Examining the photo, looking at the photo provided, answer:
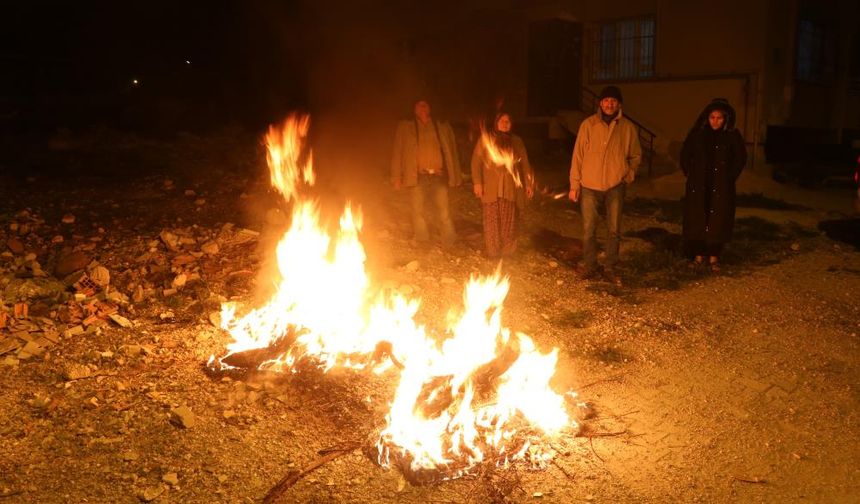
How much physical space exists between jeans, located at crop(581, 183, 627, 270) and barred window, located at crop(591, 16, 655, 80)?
10509mm

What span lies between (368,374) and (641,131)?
12999 mm

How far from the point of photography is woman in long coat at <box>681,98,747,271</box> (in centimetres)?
705

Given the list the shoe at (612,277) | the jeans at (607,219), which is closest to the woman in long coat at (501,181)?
the jeans at (607,219)

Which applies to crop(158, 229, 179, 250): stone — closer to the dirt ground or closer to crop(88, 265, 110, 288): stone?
the dirt ground

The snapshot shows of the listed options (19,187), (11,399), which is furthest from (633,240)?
(19,187)

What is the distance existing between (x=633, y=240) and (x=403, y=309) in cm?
459

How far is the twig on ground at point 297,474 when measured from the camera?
11.7 feet

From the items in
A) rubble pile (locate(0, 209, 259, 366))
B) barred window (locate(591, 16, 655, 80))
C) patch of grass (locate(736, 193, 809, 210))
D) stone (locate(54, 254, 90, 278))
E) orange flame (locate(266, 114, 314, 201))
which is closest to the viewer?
rubble pile (locate(0, 209, 259, 366))

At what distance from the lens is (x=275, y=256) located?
704 centimetres

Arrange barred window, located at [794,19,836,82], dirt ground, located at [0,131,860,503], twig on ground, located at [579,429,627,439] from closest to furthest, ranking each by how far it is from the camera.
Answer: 1. dirt ground, located at [0,131,860,503]
2. twig on ground, located at [579,429,627,439]
3. barred window, located at [794,19,836,82]

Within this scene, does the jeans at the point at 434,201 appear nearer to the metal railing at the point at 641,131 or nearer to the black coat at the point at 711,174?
the black coat at the point at 711,174

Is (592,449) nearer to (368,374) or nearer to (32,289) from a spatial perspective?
(368,374)

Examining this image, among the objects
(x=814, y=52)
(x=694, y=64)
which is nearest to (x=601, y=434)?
(x=694, y=64)

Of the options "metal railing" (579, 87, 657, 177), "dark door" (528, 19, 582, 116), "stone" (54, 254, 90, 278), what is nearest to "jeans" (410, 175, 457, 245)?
"stone" (54, 254, 90, 278)
